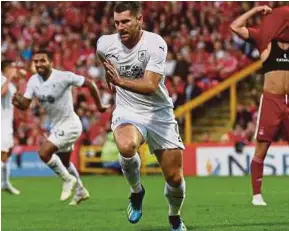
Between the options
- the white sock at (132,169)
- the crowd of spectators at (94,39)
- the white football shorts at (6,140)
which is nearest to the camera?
the white sock at (132,169)

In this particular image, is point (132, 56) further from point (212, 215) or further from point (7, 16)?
point (7, 16)

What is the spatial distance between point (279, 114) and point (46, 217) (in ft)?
10.2

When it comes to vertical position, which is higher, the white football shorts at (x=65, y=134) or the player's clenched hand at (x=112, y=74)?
the player's clenched hand at (x=112, y=74)

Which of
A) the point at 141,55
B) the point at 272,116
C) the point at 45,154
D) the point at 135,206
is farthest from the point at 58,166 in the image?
the point at 141,55

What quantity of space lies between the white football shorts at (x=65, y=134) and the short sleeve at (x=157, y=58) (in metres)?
5.24

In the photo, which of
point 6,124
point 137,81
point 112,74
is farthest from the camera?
point 6,124

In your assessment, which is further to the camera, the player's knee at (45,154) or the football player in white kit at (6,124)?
the football player in white kit at (6,124)

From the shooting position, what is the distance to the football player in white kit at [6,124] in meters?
16.0

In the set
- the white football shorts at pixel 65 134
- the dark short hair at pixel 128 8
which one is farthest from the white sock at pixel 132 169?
the white football shorts at pixel 65 134

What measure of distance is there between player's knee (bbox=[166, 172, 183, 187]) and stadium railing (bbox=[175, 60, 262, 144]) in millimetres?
15298

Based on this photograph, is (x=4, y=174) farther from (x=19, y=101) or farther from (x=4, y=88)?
(x=19, y=101)

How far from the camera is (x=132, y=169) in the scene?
8578 millimetres

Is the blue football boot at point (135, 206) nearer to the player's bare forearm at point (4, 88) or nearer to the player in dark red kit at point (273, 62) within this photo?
the player in dark red kit at point (273, 62)

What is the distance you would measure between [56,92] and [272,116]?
360 centimetres
